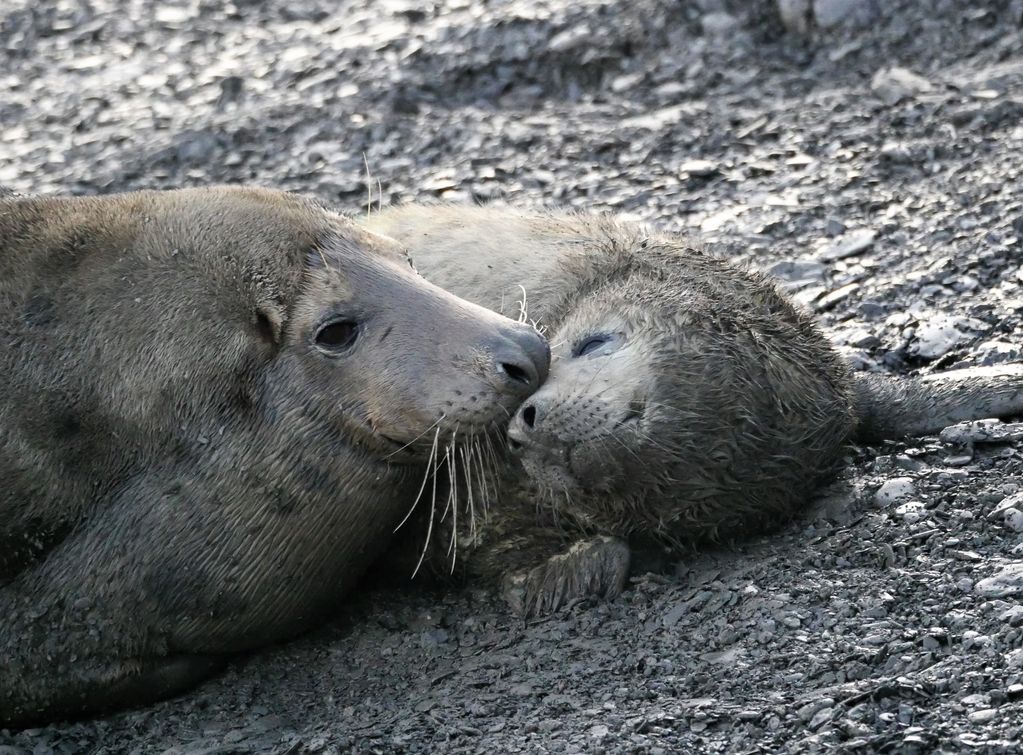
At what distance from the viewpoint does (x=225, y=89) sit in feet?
34.2

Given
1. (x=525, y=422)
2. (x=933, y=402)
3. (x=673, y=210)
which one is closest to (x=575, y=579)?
(x=525, y=422)

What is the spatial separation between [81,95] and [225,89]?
1037mm

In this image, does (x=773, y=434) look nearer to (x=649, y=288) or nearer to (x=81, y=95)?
(x=649, y=288)

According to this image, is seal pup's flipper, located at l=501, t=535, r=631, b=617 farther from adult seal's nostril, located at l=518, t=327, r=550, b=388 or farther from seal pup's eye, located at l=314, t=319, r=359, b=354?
seal pup's eye, located at l=314, t=319, r=359, b=354


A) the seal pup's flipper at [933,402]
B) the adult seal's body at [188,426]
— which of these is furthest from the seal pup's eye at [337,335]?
the seal pup's flipper at [933,402]

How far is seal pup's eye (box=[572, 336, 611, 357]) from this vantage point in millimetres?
5812

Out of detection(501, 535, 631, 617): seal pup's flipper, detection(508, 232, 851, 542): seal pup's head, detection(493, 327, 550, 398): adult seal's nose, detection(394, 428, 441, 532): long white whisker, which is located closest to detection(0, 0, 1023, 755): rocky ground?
detection(501, 535, 631, 617): seal pup's flipper

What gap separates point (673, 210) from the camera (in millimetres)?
8680

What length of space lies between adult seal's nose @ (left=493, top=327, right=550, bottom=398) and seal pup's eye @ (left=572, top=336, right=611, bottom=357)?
1.41 ft

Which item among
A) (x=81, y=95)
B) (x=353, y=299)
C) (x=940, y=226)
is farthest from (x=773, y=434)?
(x=81, y=95)

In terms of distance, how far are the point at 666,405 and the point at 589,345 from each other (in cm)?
43

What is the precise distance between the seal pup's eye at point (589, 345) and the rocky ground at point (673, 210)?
829 millimetres

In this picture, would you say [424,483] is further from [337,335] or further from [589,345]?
[589,345]

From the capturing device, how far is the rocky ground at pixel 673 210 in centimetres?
482
